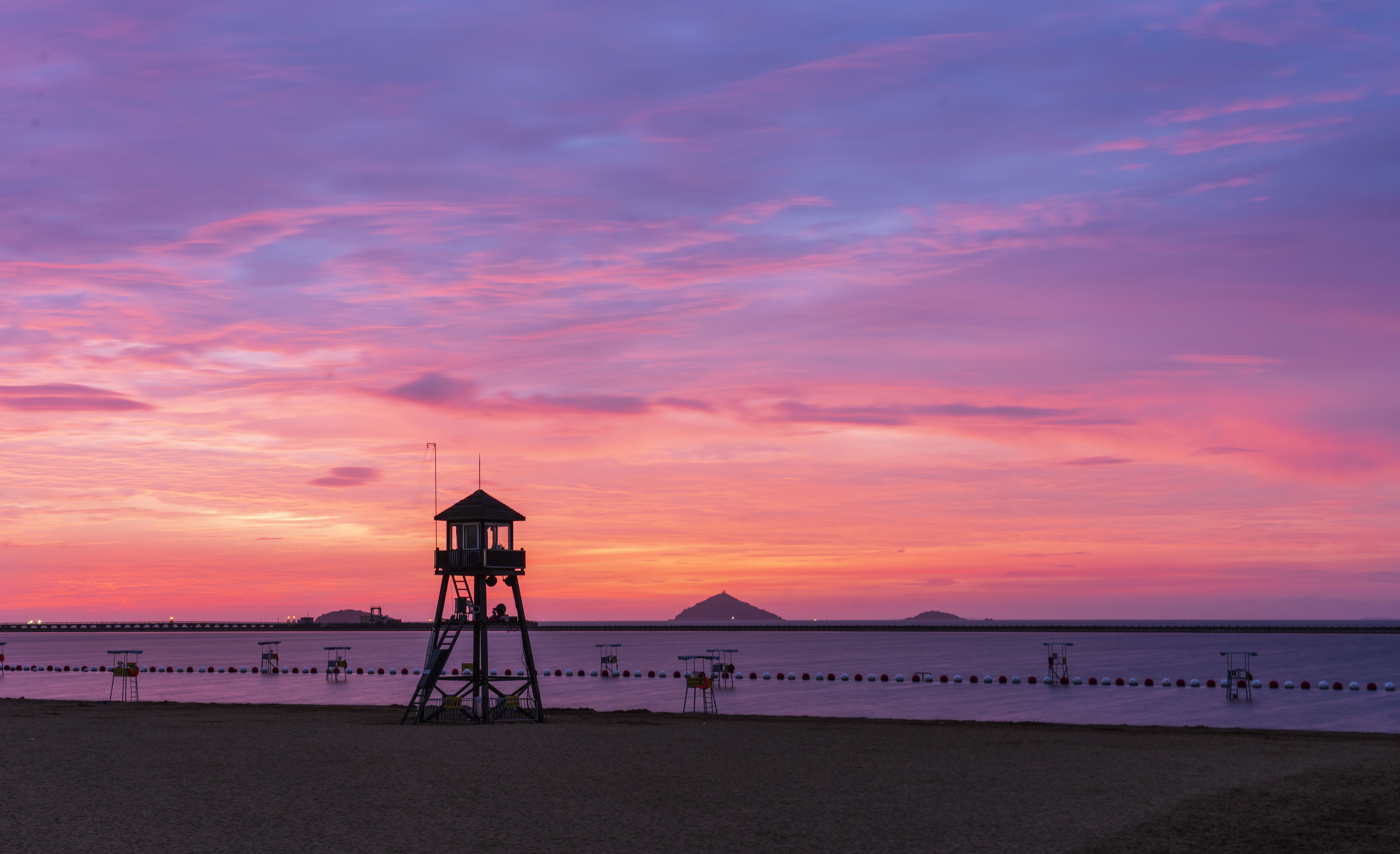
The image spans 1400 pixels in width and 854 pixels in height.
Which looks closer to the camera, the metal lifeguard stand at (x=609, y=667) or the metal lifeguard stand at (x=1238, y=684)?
the metal lifeguard stand at (x=1238, y=684)

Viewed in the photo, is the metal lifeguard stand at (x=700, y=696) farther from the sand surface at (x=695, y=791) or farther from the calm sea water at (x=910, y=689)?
the sand surface at (x=695, y=791)

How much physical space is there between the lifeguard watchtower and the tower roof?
0.02 metres

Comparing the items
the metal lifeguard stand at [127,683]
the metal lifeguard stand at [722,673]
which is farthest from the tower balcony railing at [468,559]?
the metal lifeguard stand at [722,673]

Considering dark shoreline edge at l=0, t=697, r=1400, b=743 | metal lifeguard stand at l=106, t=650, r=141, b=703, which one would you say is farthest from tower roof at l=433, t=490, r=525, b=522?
metal lifeguard stand at l=106, t=650, r=141, b=703

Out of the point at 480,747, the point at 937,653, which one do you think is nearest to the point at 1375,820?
the point at 480,747

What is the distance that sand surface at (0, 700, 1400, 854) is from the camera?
16.1 meters

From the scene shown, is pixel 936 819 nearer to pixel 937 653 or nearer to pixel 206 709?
pixel 206 709

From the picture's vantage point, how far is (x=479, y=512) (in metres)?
38.1

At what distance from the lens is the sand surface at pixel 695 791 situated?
1606 centimetres

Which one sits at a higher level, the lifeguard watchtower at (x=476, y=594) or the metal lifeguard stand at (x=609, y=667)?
the lifeguard watchtower at (x=476, y=594)

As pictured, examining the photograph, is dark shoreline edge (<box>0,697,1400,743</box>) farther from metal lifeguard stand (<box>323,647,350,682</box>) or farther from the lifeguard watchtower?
metal lifeguard stand (<box>323,647,350,682</box>)

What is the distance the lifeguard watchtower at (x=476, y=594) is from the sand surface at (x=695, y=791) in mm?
5004

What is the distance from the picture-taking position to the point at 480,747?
2853 centimetres

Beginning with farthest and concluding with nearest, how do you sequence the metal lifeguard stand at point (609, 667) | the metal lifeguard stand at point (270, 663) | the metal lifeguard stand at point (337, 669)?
the metal lifeguard stand at point (270, 663) < the metal lifeguard stand at point (609, 667) < the metal lifeguard stand at point (337, 669)
